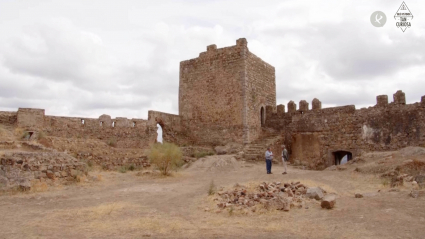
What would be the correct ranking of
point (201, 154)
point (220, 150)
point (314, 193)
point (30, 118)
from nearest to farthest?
point (314, 193) → point (30, 118) → point (201, 154) → point (220, 150)

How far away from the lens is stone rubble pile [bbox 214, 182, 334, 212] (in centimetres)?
664

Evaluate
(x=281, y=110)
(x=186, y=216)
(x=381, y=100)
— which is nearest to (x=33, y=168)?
(x=186, y=216)

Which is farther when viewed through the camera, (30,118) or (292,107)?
(292,107)

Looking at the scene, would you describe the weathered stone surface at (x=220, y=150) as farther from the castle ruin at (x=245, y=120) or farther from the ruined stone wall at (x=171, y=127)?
the ruined stone wall at (x=171, y=127)

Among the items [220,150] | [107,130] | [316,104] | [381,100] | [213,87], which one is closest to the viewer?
[381,100]

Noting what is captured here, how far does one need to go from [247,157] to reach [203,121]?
3854 millimetres

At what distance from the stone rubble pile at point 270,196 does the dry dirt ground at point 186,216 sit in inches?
8.8

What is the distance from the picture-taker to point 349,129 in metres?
16.4

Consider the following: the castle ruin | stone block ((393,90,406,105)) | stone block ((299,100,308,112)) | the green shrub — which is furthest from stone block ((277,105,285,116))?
stone block ((393,90,406,105))

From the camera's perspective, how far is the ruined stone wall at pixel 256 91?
1758 cm

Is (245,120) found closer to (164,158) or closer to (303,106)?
(303,106)

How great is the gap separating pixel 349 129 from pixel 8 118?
15.5 metres

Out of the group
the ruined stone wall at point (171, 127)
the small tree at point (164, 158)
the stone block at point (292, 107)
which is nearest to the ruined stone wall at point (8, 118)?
the small tree at point (164, 158)

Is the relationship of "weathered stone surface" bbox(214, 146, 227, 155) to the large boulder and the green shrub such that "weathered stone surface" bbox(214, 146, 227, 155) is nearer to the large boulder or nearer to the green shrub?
the green shrub
